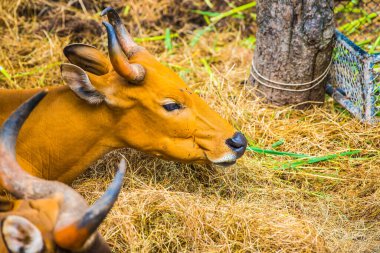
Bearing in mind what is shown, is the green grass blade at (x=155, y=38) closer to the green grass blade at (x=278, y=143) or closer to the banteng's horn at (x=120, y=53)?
the green grass blade at (x=278, y=143)

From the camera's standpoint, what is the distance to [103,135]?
4.55 m

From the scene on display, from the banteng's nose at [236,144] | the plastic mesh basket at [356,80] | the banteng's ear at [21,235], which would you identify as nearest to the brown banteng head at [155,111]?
the banteng's nose at [236,144]

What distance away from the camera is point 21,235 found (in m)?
3.25

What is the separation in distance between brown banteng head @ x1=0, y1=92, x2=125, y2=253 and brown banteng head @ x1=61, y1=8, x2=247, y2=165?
0.85m

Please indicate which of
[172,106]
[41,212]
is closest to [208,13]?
[172,106]

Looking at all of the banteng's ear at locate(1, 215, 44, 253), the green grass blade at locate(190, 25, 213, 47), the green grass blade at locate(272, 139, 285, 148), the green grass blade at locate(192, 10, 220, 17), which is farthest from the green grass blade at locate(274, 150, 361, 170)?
the green grass blade at locate(192, 10, 220, 17)

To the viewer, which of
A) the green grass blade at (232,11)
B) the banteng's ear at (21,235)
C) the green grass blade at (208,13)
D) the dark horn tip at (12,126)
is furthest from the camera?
the green grass blade at (208,13)

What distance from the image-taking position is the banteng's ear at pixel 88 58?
464 centimetres

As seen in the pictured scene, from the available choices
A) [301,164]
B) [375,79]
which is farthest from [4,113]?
[375,79]

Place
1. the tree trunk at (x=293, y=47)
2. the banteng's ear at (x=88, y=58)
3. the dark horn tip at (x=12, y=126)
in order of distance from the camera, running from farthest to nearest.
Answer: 1. the tree trunk at (x=293, y=47)
2. the banteng's ear at (x=88, y=58)
3. the dark horn tip at (x=12, y=126)

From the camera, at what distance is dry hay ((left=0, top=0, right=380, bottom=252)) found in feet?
14.6

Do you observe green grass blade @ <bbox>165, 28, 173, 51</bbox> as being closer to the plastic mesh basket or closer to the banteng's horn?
the plastic mesh basket

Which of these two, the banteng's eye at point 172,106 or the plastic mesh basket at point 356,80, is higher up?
the banteng's eye at point 172,106

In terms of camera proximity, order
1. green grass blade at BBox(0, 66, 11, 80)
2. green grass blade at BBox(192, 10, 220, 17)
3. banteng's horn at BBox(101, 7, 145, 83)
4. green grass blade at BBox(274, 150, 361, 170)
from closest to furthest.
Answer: banteng's horn at BBox(101, 7, 145, 83) < green grass blade at BBox(274, 150, 361, 170) < green grass blade at BBox(0, 66, 11, 80) < green grass blade at BBox(192, 10, 220, 17)
